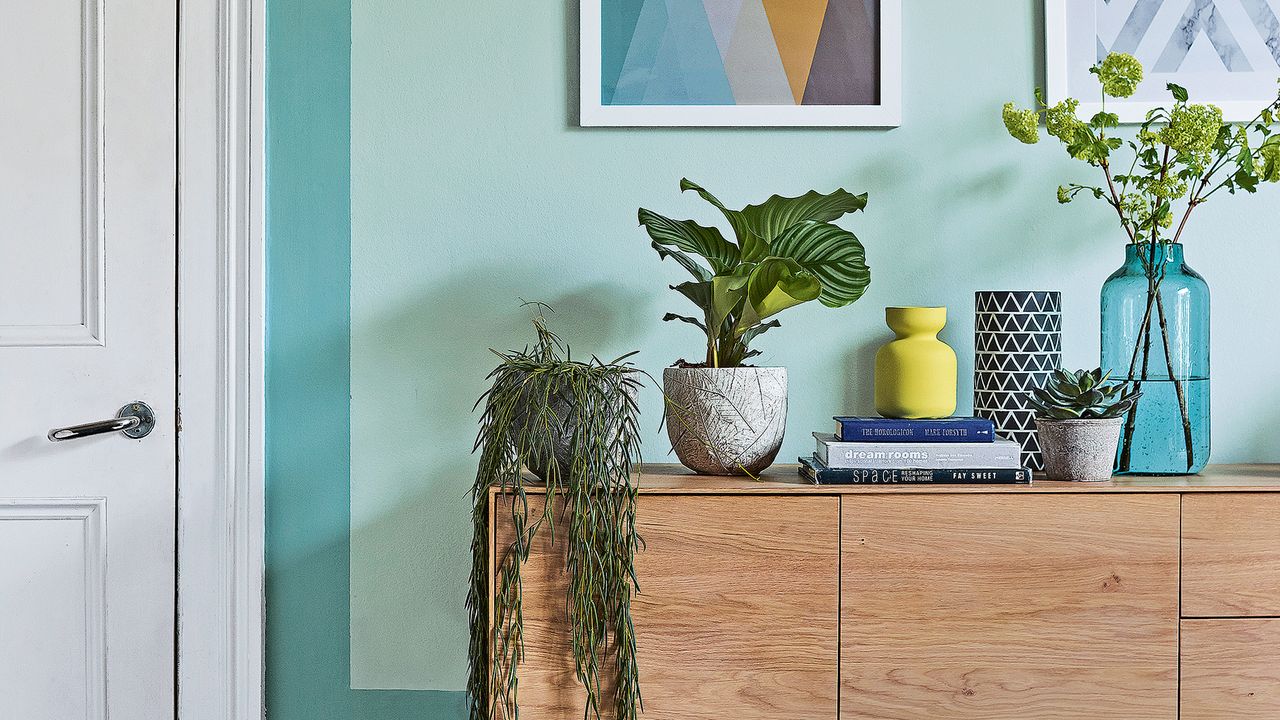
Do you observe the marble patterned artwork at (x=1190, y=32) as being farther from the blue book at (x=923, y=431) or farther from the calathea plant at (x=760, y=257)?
the blue book at (x=923, y=431)

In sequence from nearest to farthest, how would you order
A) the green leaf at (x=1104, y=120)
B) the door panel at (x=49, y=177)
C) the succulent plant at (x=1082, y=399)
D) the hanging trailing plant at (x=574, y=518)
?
the hanging trailing plant at (x=574, y=518)
the succulent plant at (x=1082, y=399)
the green leaf at (x=1104, y=120)
the door panel at (x=49, y=177)

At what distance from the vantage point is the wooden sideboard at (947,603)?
1202 mm

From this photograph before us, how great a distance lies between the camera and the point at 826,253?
1.33m

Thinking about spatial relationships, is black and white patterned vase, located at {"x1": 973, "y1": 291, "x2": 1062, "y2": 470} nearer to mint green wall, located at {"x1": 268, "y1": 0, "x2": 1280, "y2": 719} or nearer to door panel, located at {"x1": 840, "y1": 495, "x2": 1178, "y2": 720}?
mint green wall, located at {"x1": 268, "y1": 0, "x2": 1280, "y2": 719}

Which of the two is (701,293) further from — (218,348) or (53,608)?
(53,608)

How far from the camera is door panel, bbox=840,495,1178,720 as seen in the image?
47.3 inches

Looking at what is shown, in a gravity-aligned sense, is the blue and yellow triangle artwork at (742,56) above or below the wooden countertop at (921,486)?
above

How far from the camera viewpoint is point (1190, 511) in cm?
120

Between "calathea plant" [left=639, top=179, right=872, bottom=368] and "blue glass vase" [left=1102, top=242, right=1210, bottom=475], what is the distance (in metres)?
0.44

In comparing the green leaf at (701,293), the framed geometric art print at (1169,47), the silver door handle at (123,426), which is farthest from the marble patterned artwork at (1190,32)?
the silver door handle at (123,426)

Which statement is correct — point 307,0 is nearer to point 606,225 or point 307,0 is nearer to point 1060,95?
point 606,225

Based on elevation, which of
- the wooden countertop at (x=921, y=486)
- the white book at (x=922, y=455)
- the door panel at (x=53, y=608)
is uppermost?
the white book at (x=922, y=455)

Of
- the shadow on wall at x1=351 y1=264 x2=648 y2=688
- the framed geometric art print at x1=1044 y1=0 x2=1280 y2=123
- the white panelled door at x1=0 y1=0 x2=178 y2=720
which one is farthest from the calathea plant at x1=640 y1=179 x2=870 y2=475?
the white panelled door at x1=0 y1=0 x2=178 y2=720

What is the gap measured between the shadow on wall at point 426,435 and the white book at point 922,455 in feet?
1.53
